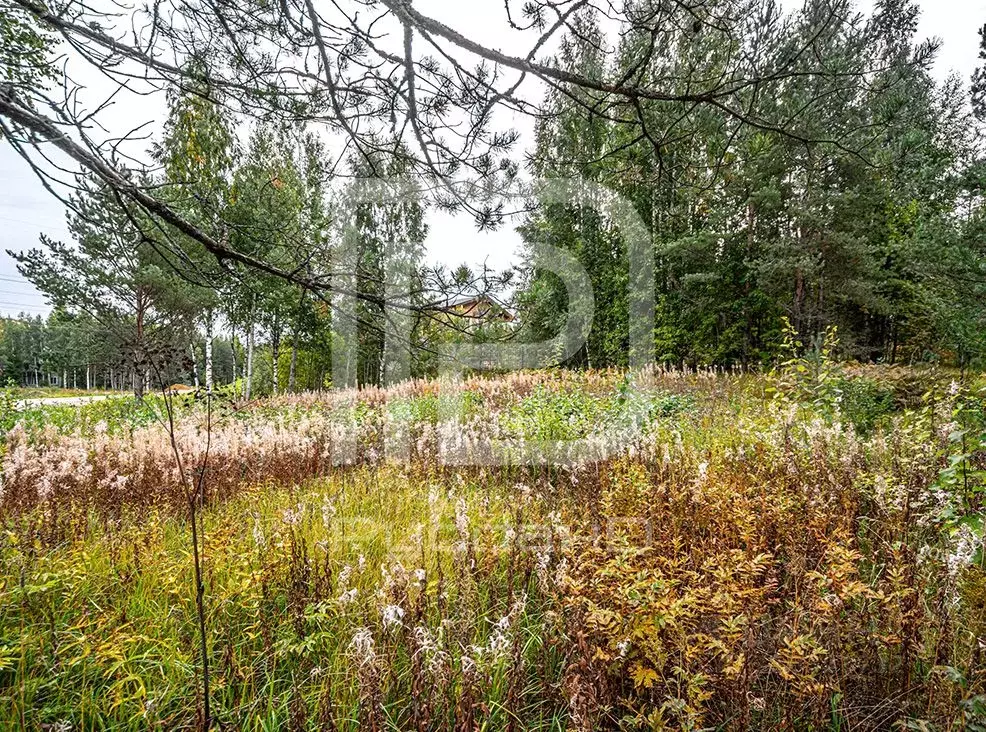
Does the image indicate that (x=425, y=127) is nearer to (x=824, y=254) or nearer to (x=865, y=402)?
(x=865, y=402)

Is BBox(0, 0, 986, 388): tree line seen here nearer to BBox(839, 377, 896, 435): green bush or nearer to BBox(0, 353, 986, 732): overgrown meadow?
BBox(0, 353, 986, 732): overgrown meadow

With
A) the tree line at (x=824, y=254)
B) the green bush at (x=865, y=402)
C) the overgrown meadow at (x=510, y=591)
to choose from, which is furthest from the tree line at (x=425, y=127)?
the tree line at (x=824, y=254)

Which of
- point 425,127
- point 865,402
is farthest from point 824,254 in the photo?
point 425,127

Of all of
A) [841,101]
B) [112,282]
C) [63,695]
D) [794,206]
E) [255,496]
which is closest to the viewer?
[63,695]

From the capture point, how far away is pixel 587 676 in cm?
154

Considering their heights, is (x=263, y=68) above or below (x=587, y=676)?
above

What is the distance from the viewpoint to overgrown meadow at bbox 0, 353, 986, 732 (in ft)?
4.94

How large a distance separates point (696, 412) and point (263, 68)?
22.0ft

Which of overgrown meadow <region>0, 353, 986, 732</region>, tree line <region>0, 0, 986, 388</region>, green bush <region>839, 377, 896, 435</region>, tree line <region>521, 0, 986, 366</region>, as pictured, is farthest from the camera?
tree line <region>521, 0, 986, 366</region>

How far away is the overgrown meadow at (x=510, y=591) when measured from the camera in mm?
1506

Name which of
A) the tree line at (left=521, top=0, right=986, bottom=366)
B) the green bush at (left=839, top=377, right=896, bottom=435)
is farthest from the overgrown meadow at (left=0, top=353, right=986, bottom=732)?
the tree line at (left=521, top=0, right=986, bottom=366)

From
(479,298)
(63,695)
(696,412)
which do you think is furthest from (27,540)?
(696,412)

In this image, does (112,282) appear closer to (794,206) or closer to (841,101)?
(841,101)

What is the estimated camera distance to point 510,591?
2.32 m
